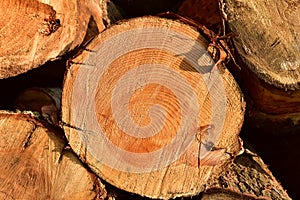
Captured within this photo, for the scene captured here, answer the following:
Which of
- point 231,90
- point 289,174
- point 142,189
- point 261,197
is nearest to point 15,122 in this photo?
point 142,189

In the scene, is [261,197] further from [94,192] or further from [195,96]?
[94,192]

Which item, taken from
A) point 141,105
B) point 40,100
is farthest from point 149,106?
point 40,100

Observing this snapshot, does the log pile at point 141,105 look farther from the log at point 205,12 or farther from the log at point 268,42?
the log at point 205,12

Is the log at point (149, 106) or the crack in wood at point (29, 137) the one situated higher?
→ the log at point (149, 106)

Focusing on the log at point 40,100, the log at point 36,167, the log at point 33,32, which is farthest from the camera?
the log at point 40,100

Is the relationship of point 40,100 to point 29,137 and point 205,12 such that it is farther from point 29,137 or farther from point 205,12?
point 205,12

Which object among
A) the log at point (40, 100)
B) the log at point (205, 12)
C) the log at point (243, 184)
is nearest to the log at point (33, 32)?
the log at point (40, 100)

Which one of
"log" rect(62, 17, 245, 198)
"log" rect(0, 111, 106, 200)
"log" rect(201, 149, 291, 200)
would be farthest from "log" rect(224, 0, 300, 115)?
"log" rect(0, 111, 106, 200)
